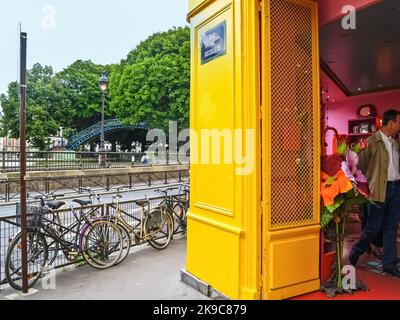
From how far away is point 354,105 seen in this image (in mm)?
9680

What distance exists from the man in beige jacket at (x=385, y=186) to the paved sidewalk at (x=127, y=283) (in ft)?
7.33

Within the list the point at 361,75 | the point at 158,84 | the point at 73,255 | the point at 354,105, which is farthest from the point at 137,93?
the point at 73,255

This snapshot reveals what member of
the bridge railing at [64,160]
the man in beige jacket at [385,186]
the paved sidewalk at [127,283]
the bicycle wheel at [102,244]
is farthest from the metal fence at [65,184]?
the man in beige jacket at [385,186]

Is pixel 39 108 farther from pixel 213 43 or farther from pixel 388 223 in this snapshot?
pixel 388 223

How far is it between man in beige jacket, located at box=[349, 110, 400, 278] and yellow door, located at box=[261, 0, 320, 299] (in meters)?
0.91

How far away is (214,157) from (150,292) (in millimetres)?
1729

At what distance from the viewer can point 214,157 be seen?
3.92m

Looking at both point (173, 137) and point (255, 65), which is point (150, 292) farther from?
point (173, 137)

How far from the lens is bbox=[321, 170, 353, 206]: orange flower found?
11.9 feet

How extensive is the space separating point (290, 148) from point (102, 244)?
3.06 metres

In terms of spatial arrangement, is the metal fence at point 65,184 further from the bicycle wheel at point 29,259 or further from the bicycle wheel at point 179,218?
the bicycle wheel at point 29,259

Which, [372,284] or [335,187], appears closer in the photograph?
[335,187]

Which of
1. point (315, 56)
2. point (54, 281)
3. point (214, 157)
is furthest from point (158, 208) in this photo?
point (315, 56)

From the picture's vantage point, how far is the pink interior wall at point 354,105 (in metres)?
8.88
